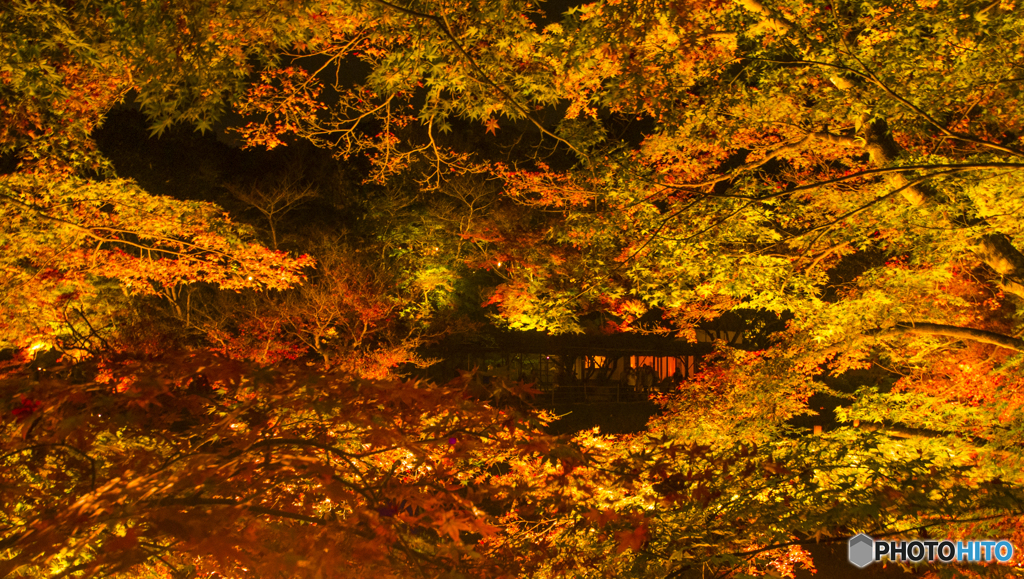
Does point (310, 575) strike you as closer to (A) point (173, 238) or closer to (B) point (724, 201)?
(B) point (724, 201)

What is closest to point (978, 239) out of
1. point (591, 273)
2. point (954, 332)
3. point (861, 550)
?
point (954, 332)

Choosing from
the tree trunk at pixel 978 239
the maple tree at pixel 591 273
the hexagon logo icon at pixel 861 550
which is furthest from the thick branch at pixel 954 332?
the hexagon logo icon at pixel 861 550

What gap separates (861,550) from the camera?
10.1 feet

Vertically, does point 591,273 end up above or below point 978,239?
below

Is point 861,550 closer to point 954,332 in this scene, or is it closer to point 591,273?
point 591,273

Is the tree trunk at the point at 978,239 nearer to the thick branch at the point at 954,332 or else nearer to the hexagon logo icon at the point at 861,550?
Answer: the thick branch at the point at 954,332

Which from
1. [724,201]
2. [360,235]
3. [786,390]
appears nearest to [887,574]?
[786,390]

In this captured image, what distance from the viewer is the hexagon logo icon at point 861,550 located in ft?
9.63

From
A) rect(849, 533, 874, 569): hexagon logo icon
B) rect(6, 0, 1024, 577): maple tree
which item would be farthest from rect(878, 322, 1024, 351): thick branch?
rect(849, 533, 874, 569): hexagon logo icon

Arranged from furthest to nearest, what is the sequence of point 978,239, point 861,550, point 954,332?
point 954,332 → point 978,239 → point 861,550

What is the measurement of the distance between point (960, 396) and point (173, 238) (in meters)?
10.2

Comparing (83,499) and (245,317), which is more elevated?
(83,499)

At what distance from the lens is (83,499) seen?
78.7 inches

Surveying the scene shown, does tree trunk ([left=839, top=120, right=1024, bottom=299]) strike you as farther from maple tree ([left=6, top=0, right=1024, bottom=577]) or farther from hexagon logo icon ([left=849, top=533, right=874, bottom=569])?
hexagon logo icon ([left=849, top=533, right=874, bottom=569])
